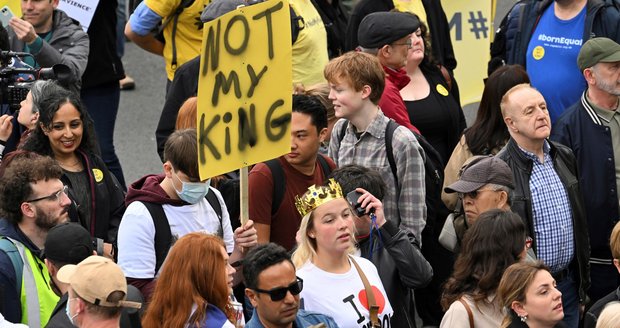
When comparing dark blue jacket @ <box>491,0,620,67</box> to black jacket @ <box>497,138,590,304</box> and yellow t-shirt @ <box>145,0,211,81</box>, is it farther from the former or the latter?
yellow t-shirt @ <box>145,0,211,81</box>

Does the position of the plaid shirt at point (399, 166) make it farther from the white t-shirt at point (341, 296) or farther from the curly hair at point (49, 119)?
the curly hair at point (49, 119)

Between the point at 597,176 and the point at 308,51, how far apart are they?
7.80 feet

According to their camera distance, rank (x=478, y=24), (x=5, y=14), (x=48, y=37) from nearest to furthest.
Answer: (x=5, y=14) < (x=48, y=37) < (x=478, y=24)

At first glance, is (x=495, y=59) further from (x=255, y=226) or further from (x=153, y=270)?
(x=153, y=270)

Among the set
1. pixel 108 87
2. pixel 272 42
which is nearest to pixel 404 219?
pixel 272 42

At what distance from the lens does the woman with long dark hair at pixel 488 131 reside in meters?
7.66

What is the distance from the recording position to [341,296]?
596cm

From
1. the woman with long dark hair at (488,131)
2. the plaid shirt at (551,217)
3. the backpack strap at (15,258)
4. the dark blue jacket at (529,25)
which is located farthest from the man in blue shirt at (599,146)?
the backpack strap at (15,258)

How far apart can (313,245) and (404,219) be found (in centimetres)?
103

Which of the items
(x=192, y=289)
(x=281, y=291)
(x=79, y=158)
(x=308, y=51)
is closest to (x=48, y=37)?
(x=308, y=51)

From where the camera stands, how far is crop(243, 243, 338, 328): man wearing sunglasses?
5.45m

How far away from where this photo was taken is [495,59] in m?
9.62

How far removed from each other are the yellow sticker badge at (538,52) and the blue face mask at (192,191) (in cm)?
323

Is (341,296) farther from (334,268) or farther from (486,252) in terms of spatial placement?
(486,252)
